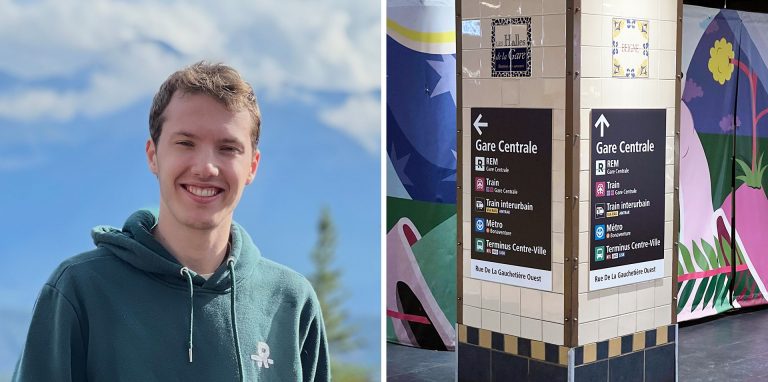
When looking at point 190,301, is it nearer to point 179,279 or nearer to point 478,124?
point 179,279

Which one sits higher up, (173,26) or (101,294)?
(173,26)

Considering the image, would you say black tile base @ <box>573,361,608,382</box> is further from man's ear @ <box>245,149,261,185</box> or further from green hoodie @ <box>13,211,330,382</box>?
man's ear @ <box>245,149,261,185</box>

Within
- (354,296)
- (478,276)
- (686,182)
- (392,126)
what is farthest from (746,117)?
(354,296)

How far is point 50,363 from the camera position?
2.08 metres

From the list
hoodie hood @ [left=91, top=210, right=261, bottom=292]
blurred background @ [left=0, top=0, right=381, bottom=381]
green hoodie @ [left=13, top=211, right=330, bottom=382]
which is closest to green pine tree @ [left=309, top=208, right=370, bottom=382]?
blurred background @ [left=0, top=0, right=381, bottom=381]

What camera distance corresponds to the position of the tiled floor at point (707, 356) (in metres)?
6.23

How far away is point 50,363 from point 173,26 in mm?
767

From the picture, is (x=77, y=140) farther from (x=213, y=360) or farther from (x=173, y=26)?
(x=213, y=360)

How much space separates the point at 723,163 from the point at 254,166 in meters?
6.09

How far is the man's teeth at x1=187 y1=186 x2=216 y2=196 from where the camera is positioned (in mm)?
2206

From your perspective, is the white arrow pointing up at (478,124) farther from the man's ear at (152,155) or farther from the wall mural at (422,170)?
the man's ear at (152,155)

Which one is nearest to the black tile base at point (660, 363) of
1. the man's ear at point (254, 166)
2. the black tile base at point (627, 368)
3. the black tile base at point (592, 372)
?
the black tile base at point (627, 368)

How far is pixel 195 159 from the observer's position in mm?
2197

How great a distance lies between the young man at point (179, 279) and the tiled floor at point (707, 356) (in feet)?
13.1
